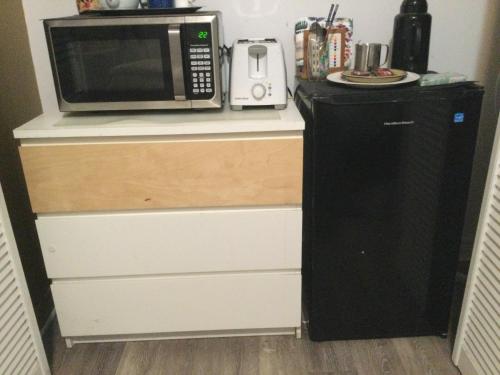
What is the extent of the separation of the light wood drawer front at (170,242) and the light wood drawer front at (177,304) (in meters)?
0.05

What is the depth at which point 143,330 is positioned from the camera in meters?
1.62

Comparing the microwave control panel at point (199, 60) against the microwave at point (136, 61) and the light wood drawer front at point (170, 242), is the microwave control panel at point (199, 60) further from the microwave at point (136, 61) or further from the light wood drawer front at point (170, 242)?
the light wood drawer front at point (170, 242)

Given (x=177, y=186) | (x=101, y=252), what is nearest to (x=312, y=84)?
(x=177, y=186)

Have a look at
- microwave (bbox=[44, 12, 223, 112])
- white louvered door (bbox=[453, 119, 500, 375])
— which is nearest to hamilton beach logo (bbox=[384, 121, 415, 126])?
white louvered door (bbox=[453, 119, 500, 375])

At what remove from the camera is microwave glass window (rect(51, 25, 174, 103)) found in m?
1.32

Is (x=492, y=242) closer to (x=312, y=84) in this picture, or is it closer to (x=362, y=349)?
(x=362, y=349)

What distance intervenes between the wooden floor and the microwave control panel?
3.08 feet

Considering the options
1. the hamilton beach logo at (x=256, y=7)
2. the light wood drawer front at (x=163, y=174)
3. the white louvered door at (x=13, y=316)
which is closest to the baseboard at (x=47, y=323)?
the white louvered door at (x=13, y=316)

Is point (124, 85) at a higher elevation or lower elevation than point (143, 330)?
higher

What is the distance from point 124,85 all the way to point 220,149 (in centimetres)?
37

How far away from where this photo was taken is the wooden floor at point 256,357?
1.56 m

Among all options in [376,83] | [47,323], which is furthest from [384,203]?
[47,323]

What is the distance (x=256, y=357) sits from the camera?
63.6 inches

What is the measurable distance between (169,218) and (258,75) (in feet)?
1.80
